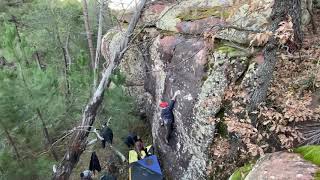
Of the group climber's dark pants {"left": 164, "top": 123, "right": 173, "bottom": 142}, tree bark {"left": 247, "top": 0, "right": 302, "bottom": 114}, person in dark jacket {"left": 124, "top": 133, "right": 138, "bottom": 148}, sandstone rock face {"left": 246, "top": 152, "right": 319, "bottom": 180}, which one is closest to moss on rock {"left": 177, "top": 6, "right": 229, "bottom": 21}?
tree bark {"left": 247, "top": 0, "right": 302, "bottom": 114}

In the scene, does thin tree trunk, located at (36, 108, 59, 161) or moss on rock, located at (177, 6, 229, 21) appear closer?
moss on rock, located at (177, 6, 229, 21)

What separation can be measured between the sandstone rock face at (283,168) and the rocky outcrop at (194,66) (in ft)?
6.89

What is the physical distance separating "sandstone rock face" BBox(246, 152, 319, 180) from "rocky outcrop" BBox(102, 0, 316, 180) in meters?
2.10

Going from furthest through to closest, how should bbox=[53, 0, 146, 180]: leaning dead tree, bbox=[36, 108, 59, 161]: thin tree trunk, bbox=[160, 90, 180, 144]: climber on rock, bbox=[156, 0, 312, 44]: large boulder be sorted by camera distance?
bbox=[36, 108, 59, 161]: thin tree trunk < bbox=[53, 0, 146, 180]: leaning dead tree < bbox=[160, 90, 180, 144]: climber on rock < bbox=[156, 0, 312, 44]: large boulder

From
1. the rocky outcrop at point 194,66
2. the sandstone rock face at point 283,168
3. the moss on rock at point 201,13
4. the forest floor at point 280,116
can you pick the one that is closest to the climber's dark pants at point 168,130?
the rocky outcrop at point 194,66

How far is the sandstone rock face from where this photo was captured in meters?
4.00

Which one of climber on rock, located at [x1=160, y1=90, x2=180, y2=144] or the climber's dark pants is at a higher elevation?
climber on rock, located at [x1=160, y1=90, x2=180, y2=144]

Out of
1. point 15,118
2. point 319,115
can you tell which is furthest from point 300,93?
point 15,118

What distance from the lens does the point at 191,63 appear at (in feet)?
28.0

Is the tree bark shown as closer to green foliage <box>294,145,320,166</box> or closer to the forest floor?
the forest floor

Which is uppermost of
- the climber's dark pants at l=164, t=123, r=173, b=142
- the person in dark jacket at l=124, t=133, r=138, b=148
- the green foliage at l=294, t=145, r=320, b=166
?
the green foliage at l=294, t=145, r=320, b=166

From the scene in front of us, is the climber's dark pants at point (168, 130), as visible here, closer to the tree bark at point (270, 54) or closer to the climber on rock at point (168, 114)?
the climber on rock at point (168, 114)

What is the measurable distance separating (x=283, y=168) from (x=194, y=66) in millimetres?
4444

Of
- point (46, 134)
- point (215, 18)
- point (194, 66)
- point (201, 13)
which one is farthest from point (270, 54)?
point (46, 134)
